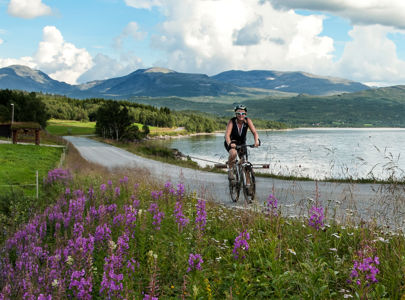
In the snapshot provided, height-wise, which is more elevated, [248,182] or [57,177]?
[248,182]

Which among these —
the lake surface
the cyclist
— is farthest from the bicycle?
the lake surface

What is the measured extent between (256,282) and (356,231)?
2.17 m

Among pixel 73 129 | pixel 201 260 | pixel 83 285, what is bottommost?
pixel 73 129

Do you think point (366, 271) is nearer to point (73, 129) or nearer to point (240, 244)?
point (240, 244)

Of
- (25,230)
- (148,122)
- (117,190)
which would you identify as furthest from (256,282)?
(148,122)

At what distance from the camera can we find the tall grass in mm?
3748

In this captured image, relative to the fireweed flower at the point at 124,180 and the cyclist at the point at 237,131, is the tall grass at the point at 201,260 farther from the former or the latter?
the fireweed flower at the point at 124,180

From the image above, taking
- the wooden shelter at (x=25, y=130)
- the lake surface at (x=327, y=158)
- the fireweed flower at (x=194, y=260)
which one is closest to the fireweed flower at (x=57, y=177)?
the lake surface at (x=327, y=158)

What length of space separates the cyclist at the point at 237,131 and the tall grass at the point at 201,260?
10.1 feet

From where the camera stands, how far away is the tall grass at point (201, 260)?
3.75 metres

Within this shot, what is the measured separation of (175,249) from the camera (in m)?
5.32

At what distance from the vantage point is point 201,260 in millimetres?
4094

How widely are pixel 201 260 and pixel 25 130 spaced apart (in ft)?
149

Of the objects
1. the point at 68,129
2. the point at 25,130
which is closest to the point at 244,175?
the point at 25,130
